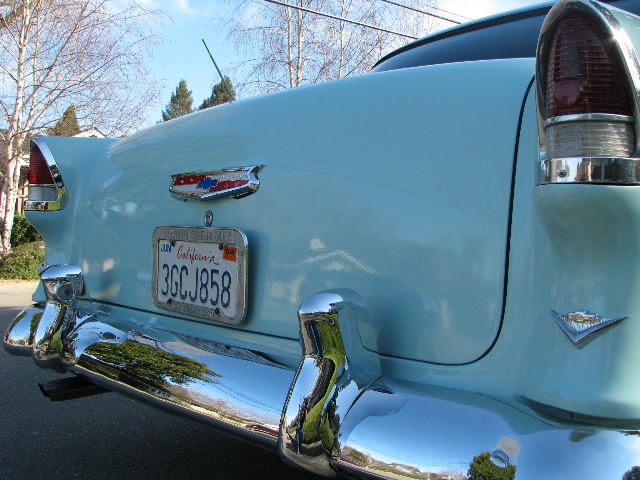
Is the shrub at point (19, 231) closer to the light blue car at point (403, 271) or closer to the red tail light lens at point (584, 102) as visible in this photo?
the light blue car at point (403, 271)

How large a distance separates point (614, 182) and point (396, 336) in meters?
0.60

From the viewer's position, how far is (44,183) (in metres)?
2.48

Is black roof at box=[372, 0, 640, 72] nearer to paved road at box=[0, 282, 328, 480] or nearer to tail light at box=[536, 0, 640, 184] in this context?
tail light at box=[536, 0, 640, 184]

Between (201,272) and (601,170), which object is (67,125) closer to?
(201,272)

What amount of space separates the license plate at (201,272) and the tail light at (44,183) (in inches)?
24.2

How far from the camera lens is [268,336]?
1.78m

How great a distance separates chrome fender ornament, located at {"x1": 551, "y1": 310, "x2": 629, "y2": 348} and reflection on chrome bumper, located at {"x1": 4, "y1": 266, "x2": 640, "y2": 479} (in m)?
0.16

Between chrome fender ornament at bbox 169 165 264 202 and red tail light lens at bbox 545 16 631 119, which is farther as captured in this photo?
chrome fender ornament at bbox 169 165 264 202

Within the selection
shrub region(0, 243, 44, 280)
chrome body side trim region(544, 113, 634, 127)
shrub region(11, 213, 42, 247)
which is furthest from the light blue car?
shrub region(11, 213, 42, 247)

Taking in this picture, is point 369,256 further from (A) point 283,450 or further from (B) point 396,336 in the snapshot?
(A) point 283,450

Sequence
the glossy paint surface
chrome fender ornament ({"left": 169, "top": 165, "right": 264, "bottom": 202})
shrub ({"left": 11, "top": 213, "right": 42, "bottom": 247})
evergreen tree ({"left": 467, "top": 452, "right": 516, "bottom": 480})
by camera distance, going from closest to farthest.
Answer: evergreen tree ({"left": 467, "top": 452, "right": 516, "bottom": 480}) → the glossy paint surface → chrome fender ornament ({"left": 169, "top": 165, "right": 264, "bottom": 202}) → shrub ({"left": 11, "top": 213, "right": 42, "bottom": 247})

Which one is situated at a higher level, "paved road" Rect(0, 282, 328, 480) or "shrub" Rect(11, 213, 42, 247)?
"shrub" Rect(11, 213, 42, 247)

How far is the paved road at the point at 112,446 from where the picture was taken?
2.61m

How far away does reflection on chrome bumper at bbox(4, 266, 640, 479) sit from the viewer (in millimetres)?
1068
